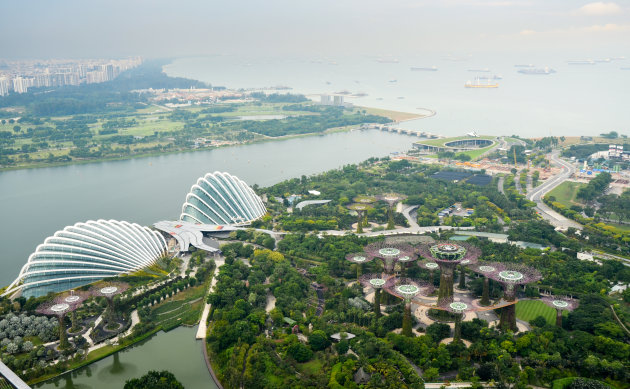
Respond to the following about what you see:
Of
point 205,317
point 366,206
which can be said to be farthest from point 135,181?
point 205,317

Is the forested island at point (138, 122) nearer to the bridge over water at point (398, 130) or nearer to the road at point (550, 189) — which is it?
the bridge over water at point (398, 130)

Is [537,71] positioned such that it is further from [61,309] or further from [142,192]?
[61,309]

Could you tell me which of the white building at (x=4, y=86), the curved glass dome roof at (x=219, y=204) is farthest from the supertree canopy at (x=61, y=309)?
the white building at (x=4, y=86)

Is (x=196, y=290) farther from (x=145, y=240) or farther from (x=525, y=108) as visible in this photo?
(x=525, y=108)

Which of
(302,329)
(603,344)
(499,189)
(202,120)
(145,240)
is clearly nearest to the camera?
(603,344)

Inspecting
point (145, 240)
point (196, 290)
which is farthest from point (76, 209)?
point (196, 290)

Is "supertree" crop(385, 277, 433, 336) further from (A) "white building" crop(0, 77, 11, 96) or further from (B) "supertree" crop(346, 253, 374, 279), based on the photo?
(A) "white building" crop(0, 77, 11, 96)
